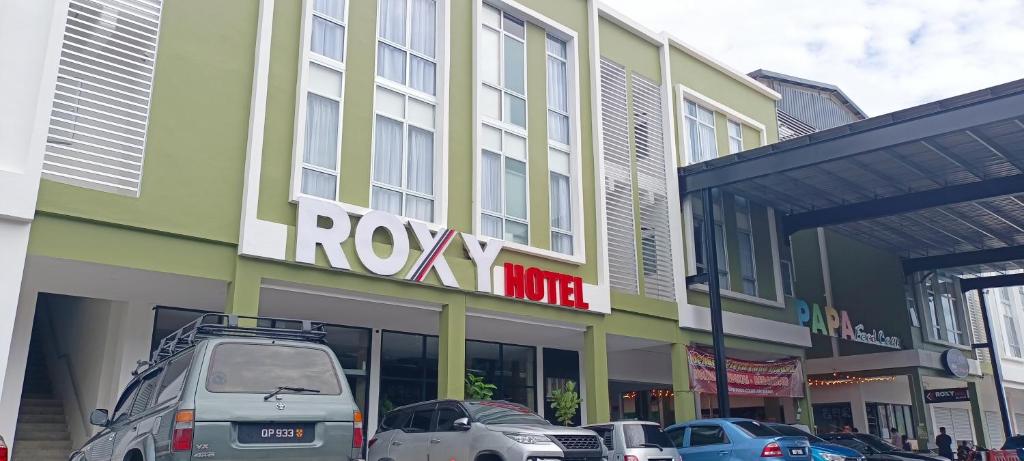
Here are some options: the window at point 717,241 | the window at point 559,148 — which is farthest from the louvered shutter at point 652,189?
the window at point 559,148

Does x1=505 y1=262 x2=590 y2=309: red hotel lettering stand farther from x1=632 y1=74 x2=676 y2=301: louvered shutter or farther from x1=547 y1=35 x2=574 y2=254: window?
x1=632 y1=74 x2=676 y2=301: louvered shutter

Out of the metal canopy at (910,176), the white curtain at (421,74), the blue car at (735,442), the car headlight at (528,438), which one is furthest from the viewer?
the metal canopy at (910,176)

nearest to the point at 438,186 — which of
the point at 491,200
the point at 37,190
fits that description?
the point at 491,200

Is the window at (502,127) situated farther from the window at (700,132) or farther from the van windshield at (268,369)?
the van windshield at (268,369)

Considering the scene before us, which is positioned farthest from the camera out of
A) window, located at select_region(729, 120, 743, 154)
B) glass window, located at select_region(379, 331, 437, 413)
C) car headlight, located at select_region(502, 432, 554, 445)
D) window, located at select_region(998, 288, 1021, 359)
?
window, located at select_region(998, 288, 1021, 359)

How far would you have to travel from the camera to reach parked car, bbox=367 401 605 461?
1076cm

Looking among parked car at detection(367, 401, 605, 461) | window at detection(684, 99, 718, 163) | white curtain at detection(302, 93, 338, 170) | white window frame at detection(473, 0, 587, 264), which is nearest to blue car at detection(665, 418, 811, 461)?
parked car at detection(367, 401, 605, 461)

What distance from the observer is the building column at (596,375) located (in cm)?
1841

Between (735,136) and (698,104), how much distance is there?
2.11 metres

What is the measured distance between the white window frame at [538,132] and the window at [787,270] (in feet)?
30.3

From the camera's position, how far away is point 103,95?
12.8m

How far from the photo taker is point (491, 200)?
1769 cm

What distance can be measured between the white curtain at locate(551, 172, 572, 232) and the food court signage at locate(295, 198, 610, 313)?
135cm

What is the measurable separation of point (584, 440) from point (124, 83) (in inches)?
360
